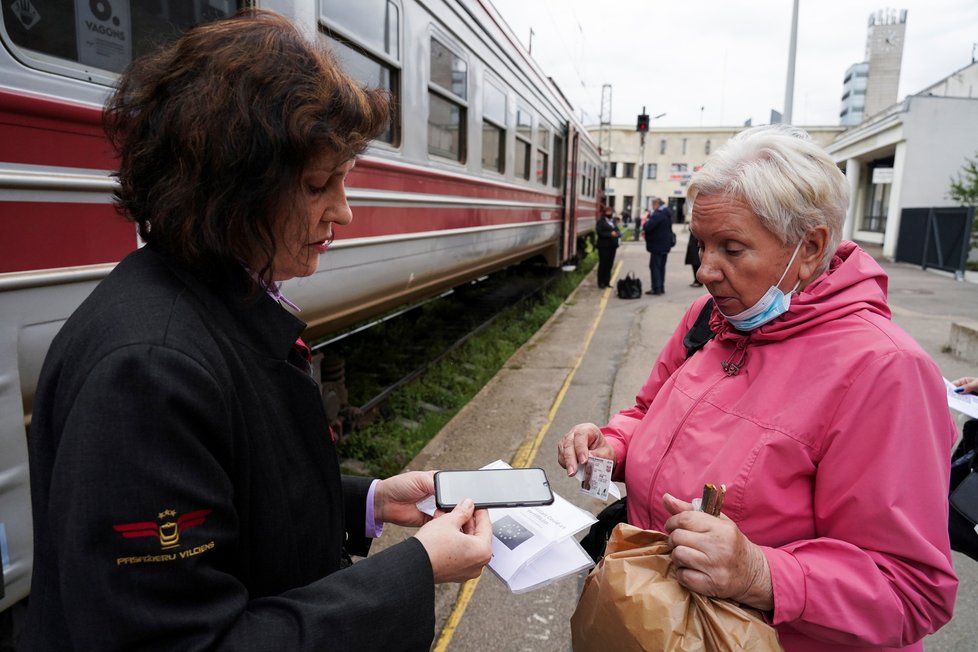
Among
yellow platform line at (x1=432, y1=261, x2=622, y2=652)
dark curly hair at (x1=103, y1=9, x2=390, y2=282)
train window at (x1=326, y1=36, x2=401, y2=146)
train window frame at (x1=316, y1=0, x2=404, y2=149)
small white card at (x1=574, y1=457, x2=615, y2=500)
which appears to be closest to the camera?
dark curly hair at (x1=103, y1=9, x2=390, y2=282)

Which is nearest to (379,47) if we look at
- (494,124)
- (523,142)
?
(494,124)

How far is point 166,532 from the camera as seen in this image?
0.83 m

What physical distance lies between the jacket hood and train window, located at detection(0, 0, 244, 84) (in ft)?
5.17

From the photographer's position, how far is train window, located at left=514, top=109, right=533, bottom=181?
7457 millimetres

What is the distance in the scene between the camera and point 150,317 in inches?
35.3

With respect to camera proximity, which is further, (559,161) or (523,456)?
(559,161)

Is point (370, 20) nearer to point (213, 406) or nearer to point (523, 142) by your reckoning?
point (213, 406)

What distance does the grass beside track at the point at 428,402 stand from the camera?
4.31 meters

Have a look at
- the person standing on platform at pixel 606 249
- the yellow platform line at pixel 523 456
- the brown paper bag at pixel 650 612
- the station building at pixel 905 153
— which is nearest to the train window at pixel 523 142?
the yellow platform line at pixel 523 456

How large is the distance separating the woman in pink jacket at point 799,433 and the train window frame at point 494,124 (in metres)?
4.59

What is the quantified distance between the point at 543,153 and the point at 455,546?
858 centimetres

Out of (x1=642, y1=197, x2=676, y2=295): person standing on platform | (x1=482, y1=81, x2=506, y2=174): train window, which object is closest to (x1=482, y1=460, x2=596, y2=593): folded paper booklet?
(x1=482, y1=81, x2=506, y2=174): train window

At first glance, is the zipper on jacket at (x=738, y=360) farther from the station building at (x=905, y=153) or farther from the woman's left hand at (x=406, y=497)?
the station building at (x=905, y=153)

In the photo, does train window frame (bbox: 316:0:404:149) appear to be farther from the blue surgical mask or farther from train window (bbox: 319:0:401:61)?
the blue surgical mask
